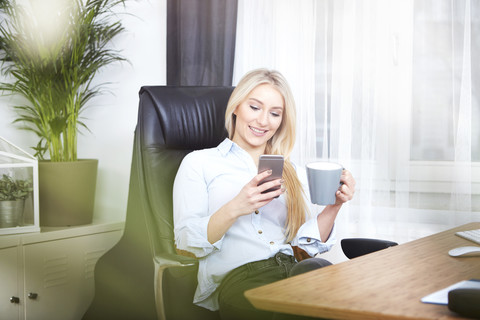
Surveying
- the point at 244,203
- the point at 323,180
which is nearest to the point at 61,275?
the point at 244,203

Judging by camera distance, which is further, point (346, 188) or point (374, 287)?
point (346, 188)

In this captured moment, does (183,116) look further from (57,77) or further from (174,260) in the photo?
(57,77)

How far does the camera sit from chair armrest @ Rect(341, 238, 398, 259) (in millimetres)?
1341

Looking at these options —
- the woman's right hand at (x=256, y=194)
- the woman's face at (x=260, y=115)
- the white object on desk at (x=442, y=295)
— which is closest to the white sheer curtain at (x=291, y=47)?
the woman's face at (x=260, y=115)

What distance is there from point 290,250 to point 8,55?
1818 mm

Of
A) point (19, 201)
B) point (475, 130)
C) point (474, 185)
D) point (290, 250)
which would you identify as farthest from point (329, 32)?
point (19, 201)

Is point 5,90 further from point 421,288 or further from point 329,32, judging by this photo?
point 421,288

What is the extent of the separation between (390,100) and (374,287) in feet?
4.48

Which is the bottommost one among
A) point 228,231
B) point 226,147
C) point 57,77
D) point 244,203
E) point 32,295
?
point 32,295

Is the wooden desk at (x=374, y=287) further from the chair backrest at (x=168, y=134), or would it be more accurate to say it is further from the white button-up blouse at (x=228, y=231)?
the chair backrest at (x=168, y=134)

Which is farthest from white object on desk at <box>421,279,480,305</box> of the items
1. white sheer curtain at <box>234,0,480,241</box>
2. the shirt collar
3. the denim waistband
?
white sheer curtain at <box>234,0,480,241</box>

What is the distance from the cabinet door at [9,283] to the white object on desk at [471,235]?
1700 mm

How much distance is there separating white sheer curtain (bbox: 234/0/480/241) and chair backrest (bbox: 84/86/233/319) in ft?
1.79

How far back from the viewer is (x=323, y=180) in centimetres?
110
